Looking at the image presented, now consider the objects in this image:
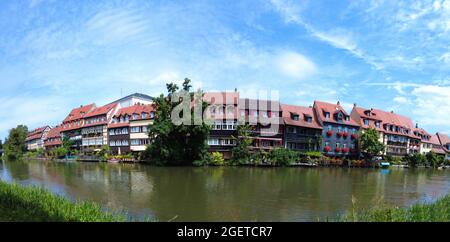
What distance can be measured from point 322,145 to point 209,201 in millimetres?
43431

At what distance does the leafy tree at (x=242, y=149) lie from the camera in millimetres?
50094

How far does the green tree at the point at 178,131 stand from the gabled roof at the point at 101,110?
27668 mm

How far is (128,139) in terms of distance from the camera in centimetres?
6506

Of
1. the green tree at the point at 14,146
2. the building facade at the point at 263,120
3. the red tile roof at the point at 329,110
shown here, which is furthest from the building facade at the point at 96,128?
the red tile roof at the point at 329,110

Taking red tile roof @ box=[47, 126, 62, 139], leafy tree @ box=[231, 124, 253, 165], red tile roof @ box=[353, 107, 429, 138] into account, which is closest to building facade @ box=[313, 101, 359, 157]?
red tile roof @ box=[353, 107, 429, 138]

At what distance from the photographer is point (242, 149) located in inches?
1975

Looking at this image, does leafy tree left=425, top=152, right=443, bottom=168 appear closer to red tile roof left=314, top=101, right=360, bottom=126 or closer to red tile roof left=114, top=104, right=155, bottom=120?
red tile roof left=314, top=101, right=360, bottom=126

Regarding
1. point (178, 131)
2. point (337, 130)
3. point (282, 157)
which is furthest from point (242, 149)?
point (337, 130)

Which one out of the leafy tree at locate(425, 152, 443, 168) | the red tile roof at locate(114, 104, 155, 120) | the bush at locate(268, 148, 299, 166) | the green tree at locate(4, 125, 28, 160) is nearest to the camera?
the bush at locate(268, 148, 299, 166)

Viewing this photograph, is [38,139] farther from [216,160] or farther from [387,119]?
[387,119]

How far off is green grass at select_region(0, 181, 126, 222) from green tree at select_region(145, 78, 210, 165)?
32459mm

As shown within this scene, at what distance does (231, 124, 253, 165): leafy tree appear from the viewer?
50.1 meters

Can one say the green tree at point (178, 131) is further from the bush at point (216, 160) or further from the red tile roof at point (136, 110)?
the red tile roof at point (136, 110)
